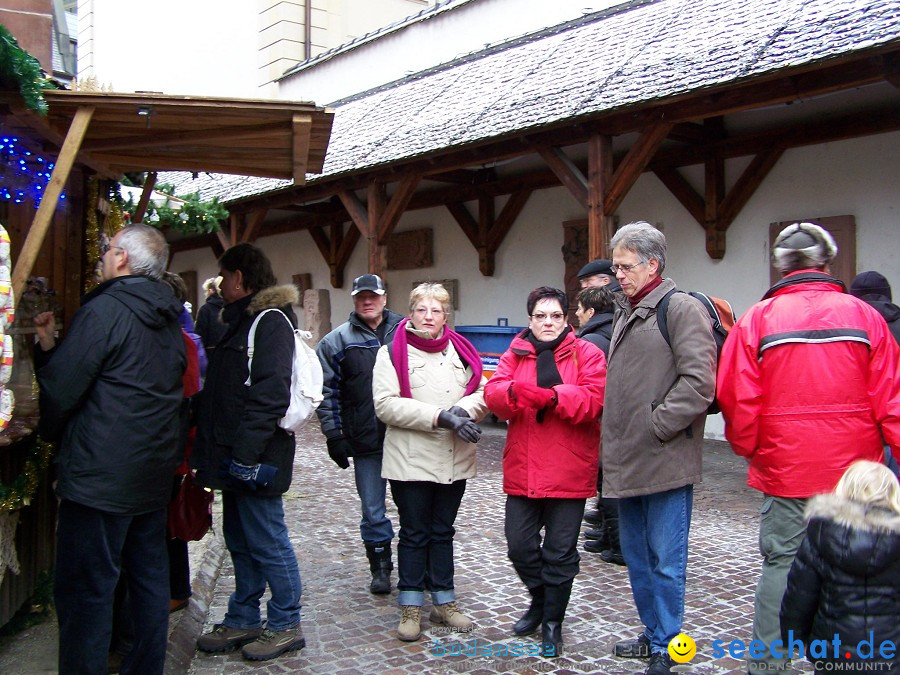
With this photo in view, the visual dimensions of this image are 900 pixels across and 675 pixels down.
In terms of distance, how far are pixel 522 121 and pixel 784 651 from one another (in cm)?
717

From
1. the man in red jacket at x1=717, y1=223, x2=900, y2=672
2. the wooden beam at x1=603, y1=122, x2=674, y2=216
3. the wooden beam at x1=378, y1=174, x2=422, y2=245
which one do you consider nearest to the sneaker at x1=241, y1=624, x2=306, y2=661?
the man in red jacket at x1=717, y1=223, x2=900, y2=672

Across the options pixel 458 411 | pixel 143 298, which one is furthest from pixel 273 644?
pixel 143 298

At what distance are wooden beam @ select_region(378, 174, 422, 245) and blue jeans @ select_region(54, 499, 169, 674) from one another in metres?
8.58

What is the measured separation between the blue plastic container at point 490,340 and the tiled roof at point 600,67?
98.4 inches

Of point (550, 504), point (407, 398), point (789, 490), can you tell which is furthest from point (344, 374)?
point (789, 490)

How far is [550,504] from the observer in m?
4.00

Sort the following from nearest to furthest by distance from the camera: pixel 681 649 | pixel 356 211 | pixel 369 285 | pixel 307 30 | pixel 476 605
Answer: pixel 681 649 < pixel 476 605 < pixel 369 285 < pixel 356 211 < pixel 307 30

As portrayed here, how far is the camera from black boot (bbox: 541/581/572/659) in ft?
12.9

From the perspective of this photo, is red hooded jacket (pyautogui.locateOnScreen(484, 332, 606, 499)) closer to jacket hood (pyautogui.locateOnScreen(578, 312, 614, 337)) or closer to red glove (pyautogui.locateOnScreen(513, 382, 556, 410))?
red glove (pyautogui.locateOnScreen(513, 382, 556, 410))

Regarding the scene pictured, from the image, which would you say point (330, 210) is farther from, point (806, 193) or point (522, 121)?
point (806, 193)

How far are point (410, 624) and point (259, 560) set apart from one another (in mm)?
777

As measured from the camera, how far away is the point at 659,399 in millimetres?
3543

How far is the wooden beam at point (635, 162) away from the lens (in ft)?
27.9

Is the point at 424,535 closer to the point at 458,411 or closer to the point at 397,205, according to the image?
the point at 458,411
